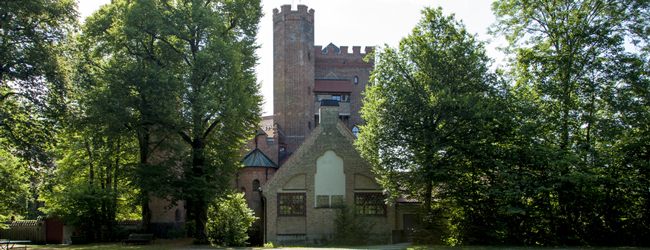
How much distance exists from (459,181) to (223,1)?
15796 mm

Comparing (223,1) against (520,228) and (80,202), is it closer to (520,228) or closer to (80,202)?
(80,202)

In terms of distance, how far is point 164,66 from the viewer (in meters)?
23.4

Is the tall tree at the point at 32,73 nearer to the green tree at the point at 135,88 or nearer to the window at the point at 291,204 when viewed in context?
the green tree at the point at 135,88

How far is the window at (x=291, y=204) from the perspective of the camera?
2741cm

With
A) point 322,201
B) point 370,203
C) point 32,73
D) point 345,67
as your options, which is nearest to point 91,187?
point 32,73

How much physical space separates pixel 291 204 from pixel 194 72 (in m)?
9.93

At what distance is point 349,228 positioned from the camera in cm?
2536

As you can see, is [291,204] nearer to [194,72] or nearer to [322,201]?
[322,201]

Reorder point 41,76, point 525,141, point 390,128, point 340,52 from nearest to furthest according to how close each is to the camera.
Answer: point 41,76 → point 525,141 → point 390,128 → point 340,52

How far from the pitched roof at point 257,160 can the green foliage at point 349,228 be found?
40.5 feet

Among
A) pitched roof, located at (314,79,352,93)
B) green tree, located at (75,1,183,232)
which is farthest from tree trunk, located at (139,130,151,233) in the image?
pitched roof, located at (314,79,352,93)

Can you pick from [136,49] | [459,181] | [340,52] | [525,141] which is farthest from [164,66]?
[340,52]

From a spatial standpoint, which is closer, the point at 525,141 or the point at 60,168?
the point at 525,141

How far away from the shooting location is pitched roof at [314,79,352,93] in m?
50.7
